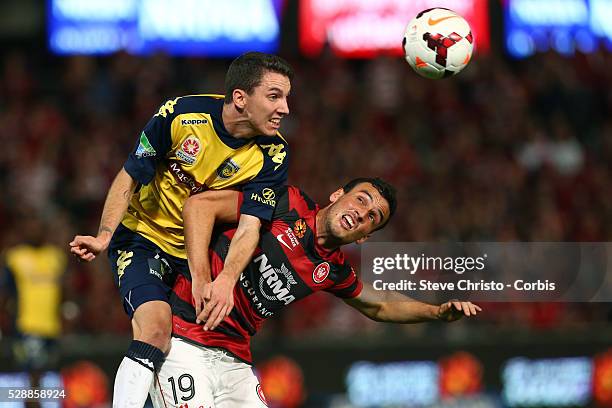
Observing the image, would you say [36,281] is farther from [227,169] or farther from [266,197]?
[266,197]

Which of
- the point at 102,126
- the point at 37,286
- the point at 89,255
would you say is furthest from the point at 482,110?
the point at 89,255

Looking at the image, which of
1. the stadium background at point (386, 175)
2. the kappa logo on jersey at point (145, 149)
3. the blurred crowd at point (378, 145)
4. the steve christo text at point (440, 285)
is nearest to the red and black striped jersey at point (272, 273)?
the kappa logo on jersey at point (145, 149)

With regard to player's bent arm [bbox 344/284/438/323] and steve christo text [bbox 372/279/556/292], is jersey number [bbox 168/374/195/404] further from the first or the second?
steve christo text [bbox 372/279/556/292]

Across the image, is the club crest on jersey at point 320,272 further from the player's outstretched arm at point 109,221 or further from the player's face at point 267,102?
the player's outstretched arm at point 109,221

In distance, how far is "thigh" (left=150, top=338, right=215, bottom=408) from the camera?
539 cm

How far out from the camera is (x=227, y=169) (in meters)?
5.83

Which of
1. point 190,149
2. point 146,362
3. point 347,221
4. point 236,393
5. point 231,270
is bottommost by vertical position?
point 236,393

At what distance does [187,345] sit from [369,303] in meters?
1.10

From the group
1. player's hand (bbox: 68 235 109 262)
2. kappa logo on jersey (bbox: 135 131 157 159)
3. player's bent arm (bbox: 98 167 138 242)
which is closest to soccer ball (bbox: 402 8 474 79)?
kappa logo on jersey (bbox: 135 131 157 159)

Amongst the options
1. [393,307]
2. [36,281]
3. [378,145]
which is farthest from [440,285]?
[378,145]

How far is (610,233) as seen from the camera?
1245 centimetres

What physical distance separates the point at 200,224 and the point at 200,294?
1.18ft

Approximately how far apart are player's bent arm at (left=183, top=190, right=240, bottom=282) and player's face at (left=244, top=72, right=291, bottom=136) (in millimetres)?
447

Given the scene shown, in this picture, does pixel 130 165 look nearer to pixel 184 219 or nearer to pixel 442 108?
pixel 184 219
